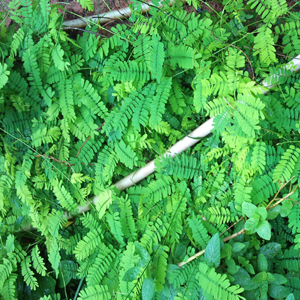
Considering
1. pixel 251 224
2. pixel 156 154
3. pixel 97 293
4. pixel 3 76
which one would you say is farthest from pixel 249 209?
pixel 3 76

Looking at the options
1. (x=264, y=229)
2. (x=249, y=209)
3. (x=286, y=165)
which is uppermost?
(x=286, y=165)

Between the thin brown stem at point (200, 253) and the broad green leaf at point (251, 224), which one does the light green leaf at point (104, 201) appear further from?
the broad green leaf at point (251, 224)

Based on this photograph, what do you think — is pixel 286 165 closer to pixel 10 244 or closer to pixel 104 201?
pixel 104 201

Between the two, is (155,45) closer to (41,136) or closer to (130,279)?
(41,136)

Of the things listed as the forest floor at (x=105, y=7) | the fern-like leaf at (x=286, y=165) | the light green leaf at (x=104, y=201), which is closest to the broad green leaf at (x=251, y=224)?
the fern-like leaf at (x=286, y=165)

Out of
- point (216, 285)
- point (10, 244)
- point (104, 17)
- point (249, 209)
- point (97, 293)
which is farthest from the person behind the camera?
point (10, 244)

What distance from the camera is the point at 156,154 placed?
240 cm

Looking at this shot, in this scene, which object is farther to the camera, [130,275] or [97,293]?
[97,293]

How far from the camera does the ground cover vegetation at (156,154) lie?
6.33 ft

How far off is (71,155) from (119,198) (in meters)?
0.58

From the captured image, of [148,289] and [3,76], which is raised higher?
[3,76]

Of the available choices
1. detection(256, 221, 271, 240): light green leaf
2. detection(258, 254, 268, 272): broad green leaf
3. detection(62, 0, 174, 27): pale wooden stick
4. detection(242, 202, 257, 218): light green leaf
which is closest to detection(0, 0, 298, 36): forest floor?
detection(62, 0, 174, 27): pale wooden stick

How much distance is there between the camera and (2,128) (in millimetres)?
2635

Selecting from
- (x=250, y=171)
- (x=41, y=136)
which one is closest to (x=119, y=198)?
(x=41, y=136)
